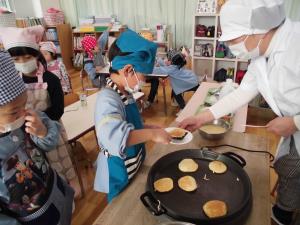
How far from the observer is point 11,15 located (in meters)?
4.17

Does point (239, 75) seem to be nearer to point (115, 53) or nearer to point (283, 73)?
point (283, 73)

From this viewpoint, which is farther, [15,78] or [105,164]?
[105,164]

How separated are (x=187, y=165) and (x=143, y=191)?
0.23 m

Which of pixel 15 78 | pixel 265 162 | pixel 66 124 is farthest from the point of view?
pixel 66 124

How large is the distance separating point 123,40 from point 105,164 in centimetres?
57

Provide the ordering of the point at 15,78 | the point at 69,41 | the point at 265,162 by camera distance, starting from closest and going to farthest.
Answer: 1. the point at 15,78
2. the point at 265,162
3. the point at 69,41

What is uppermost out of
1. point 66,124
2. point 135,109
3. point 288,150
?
point 135,109

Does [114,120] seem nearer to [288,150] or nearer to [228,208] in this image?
[228,208]

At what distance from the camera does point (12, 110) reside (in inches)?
31.9

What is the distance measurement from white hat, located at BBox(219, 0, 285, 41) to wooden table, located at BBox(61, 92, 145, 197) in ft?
4.23

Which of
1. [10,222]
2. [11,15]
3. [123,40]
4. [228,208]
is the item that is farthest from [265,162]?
[11,15]

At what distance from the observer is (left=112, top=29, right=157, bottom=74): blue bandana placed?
938 mm

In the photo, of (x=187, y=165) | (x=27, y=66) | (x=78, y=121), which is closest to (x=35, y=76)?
(x=27, y=66)

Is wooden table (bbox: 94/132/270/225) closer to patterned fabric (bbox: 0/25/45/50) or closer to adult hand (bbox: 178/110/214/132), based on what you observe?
adult hand (bbox: 178/110/214/132)
